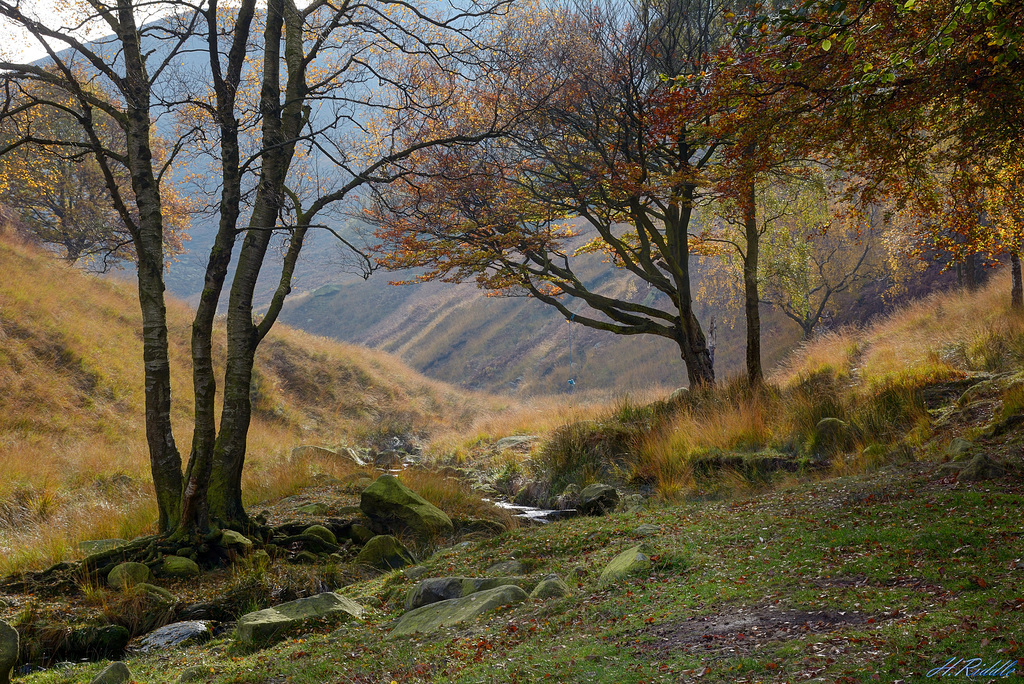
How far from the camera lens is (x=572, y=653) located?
3807mm

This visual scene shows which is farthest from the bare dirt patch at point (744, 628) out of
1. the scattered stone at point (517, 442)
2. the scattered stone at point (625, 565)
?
the scattered stone at point (517, 442)

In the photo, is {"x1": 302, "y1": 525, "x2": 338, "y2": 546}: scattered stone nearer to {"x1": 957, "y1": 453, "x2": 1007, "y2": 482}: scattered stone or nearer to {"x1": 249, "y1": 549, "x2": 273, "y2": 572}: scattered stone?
{"x1": 249, "y1": 549, "x2": 273, "y2": 572}: scattered stone

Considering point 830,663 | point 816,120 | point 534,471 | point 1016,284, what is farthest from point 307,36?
point 1016,284

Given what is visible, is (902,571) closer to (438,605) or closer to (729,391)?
(438,605)

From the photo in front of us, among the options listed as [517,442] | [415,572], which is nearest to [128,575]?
[415,572]

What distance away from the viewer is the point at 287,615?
565 centimetres

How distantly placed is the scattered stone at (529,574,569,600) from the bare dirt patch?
125 cm

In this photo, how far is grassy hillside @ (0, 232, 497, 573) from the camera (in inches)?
402

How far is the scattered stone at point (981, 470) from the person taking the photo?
6061 millimetres

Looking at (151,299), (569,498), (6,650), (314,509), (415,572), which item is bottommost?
(569,498)

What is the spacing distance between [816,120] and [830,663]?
8.49 meters

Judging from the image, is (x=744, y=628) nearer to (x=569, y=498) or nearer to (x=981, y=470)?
(x=981, y=470)

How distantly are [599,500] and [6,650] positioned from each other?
7699mm

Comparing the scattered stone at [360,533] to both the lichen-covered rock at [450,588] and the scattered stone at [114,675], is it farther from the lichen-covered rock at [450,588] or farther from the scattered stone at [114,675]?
the scattered stone at [114,675]
